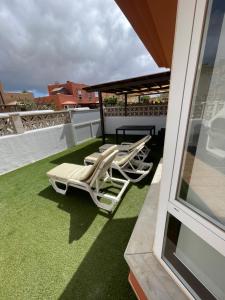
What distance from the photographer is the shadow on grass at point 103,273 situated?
1506 mm

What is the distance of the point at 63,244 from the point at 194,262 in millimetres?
1722

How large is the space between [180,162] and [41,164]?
4.99 meters

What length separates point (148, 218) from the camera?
194 centimetres

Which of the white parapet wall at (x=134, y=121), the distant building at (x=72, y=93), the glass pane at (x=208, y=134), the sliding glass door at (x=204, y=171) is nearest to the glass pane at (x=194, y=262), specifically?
the sliding glass door at (x=204, y=171)

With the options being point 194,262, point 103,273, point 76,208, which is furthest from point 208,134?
point 76,208

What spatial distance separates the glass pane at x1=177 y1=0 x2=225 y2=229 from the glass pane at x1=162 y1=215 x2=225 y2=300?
11.5 inches

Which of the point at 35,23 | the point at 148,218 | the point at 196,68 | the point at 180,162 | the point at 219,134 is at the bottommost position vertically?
the point at 148,218

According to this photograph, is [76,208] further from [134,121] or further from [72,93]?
[72,93]

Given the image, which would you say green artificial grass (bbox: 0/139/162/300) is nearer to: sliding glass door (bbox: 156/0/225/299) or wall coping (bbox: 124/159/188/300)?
wall coping (bbox: 124/159/188/300)

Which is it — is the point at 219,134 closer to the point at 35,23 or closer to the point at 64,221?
the point at 64,221

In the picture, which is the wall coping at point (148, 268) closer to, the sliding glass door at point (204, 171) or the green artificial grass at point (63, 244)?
the sliding glass door at point (204, 171)

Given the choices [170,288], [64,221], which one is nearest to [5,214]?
[64,221]

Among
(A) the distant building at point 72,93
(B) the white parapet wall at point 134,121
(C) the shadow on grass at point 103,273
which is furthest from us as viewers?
(A) the distant building at point 72,93

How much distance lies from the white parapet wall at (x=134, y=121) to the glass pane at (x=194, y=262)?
24.2 feet
